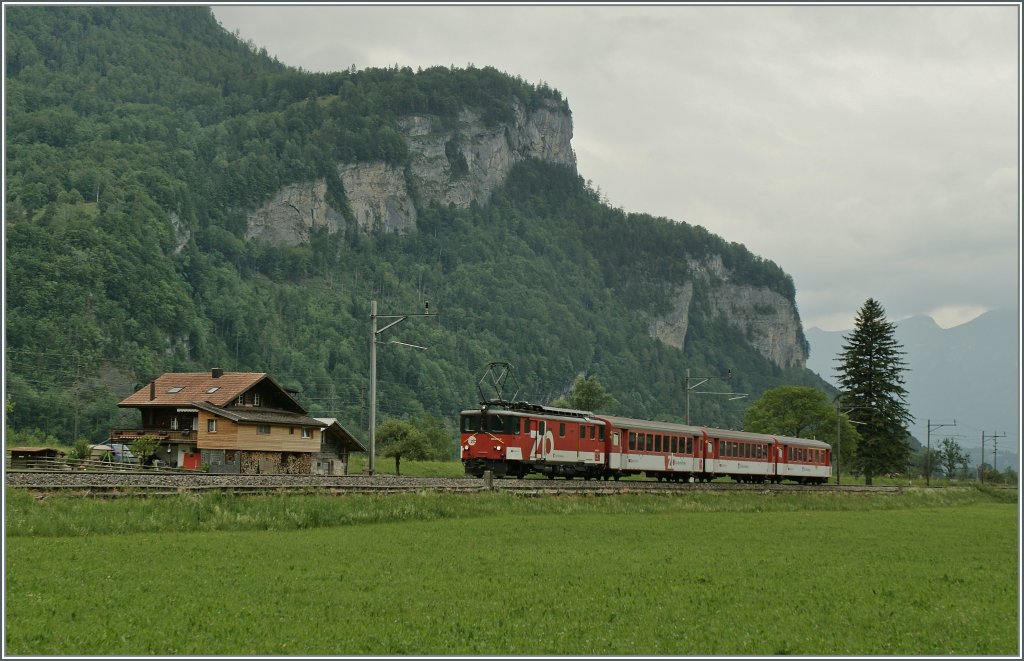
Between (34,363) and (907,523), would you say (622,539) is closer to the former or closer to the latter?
(907,523)

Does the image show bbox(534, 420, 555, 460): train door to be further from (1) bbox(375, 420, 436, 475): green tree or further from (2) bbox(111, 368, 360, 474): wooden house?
(2) bbox(111, 368, 360, 474): wooden house

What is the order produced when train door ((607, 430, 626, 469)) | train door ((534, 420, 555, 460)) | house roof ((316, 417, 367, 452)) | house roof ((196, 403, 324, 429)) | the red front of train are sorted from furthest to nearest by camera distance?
house roof ((316, 417, 367, 452)) → house roof ((196, 403, 324, 429)) → train door ((607, 430, 626, 469)) → train door ((534, 420, 555, 460)) → the red front of train

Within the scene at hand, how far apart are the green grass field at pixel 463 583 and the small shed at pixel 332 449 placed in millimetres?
32036

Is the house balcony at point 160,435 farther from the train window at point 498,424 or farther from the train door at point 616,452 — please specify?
the train door at point 616,452

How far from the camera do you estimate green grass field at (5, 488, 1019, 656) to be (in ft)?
49.0

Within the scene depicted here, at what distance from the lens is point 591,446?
50719 mm

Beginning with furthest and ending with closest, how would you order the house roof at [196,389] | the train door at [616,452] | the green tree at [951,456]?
the green tree at [951,456]
the house roof at [196,389]
the train door at [616,452]

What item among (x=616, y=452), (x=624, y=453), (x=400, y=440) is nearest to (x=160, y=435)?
(x=400, y=440)

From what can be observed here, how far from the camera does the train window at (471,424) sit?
157 ft

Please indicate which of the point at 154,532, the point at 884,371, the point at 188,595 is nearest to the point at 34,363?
the point at 884,371

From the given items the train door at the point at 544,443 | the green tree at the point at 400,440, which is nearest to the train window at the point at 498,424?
the train door at the point at 544,443

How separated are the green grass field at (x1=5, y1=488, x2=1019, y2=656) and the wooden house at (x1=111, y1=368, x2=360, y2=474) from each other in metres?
28.7

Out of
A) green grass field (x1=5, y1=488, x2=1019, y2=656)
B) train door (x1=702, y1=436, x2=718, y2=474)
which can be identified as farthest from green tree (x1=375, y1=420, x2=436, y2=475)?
green grass field (x1=5, y1=488, x2=1019, y2=656)

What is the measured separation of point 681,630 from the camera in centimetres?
1581
